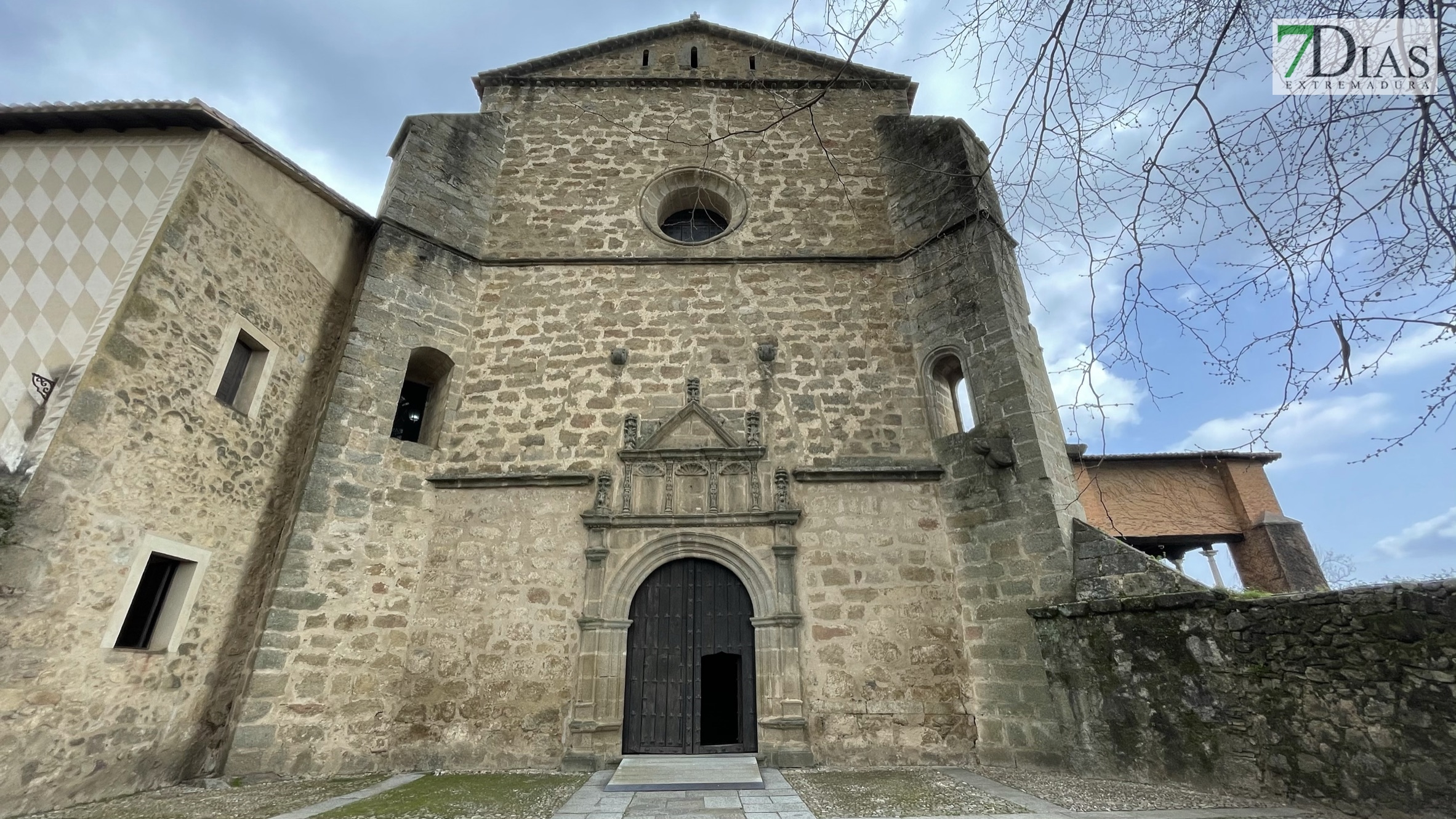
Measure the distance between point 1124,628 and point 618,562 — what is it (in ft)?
16.6

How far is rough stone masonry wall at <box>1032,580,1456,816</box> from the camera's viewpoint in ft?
13.1

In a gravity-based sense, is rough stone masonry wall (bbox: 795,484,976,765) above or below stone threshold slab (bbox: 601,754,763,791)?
above

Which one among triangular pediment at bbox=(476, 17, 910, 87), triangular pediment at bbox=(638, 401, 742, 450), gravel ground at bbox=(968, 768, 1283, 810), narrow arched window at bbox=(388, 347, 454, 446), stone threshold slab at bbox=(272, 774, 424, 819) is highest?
triangular pediment at bbox=(476, 17, 910, 87)

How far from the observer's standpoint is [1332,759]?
168 inches

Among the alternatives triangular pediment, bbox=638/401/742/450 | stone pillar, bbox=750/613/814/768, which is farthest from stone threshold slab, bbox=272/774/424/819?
triangular pediment, bbox=638/401/742/450

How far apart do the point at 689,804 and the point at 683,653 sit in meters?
2.34

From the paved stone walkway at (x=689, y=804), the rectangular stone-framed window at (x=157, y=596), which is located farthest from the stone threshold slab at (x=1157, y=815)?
the rectangular stone-framed window at (x=157, y=596)

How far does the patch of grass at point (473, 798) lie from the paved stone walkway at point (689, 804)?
0.23 metres

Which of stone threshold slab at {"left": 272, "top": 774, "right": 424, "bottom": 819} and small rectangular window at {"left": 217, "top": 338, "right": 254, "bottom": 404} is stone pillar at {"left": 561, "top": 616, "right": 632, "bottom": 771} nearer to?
stone threshold slab at {"left": 272, "top": 774, "right": 424, "bottom": 819}

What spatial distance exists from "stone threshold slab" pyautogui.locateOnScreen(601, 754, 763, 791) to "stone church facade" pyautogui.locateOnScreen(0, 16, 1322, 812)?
0.38 m

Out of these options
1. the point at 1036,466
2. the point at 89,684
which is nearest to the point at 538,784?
the point at 89,684

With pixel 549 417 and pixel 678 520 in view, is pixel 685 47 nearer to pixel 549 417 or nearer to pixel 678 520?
pixel 549 417

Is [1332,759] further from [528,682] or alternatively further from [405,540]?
[405,540]

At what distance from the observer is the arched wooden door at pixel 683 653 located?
649cm
